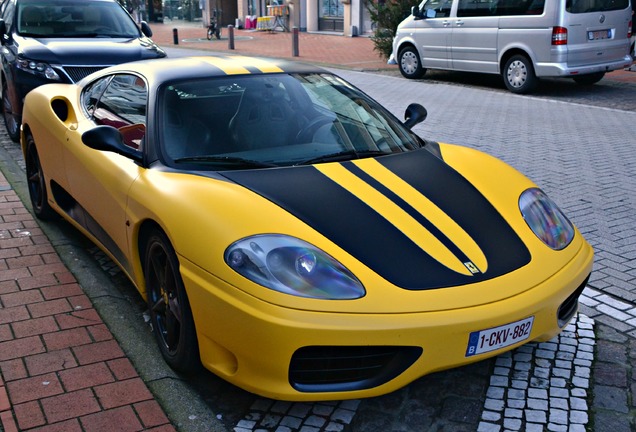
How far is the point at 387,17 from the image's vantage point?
56.0 feet

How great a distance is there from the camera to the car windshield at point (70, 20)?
9.10m

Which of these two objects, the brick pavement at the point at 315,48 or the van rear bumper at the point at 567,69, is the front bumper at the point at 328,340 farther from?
the brick pavement at the point at 315,48

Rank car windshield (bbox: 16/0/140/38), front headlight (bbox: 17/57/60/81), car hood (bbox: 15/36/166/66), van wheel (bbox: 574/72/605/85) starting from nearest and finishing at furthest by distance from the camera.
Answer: front headlight (bbox: 17/57/60/81)
car hood (bbox: 15/36/166/66)
car windshield (bbox: 16/0/140/38)
van wheel (bbox: 574/72/605/85)

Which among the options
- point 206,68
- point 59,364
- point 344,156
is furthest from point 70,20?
point 59,364

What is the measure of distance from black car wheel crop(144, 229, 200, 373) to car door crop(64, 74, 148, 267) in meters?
0.35

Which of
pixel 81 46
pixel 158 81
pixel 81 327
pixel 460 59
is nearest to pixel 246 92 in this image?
pixel 158 81

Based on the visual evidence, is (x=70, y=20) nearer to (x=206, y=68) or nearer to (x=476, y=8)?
(x=206, y=68)

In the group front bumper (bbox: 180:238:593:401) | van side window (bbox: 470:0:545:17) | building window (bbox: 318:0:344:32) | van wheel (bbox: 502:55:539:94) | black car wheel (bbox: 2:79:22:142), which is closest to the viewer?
front bumper (bbox: 180:238:593:401)

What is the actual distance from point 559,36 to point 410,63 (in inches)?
148

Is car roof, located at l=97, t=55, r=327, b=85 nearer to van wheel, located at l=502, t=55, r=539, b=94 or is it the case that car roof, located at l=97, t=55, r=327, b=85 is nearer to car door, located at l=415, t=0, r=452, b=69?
van wheel, located at l=502, t=55, r=539, b=94

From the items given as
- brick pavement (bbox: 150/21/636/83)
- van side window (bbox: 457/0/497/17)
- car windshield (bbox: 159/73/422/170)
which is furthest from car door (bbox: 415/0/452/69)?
car windshield (bbox: 159/73/422/170)

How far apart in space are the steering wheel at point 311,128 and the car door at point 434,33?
10293 millimetres

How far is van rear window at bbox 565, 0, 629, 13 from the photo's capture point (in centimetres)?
1170

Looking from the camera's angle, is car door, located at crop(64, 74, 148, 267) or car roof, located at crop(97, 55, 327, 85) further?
car roof, located at crop(97, 55, 327, 85)
